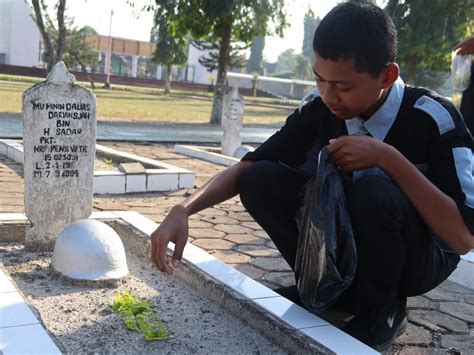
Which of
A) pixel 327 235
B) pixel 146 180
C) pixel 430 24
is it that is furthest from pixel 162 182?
pixel 430 24

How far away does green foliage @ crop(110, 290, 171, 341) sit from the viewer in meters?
2.24

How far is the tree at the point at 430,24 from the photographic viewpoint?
17.5 metres

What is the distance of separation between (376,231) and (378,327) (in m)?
0.46

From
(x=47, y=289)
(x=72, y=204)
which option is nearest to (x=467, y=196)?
(x=47, y=289)

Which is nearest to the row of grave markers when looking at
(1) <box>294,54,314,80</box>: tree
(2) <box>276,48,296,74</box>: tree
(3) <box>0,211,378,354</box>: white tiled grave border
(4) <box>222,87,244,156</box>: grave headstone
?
(3) <box>0,211,378,354</box>: white tiled grave border

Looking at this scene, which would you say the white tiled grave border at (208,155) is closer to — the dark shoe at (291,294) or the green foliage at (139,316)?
the dark shoe at (291,294)

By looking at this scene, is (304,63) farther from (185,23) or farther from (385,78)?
(385,78)

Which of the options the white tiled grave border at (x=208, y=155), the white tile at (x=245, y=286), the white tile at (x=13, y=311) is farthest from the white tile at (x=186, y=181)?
the white tile at (x=13, y=311)

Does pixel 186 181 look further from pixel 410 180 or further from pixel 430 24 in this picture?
pixel 430 24

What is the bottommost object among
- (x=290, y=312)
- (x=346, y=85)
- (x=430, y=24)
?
(x=290, y=312)

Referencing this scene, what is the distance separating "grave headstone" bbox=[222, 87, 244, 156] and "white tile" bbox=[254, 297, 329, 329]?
21.0 ft

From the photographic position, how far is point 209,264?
2.90m

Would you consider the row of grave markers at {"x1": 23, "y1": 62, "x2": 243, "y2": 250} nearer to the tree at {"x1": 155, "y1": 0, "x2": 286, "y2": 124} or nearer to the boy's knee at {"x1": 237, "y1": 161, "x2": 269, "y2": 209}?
the boy's knee at {"x1": 237, "y1": 161, "x2": 269, "y2": 209}

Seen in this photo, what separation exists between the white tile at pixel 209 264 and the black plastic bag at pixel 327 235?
2.25 feet
